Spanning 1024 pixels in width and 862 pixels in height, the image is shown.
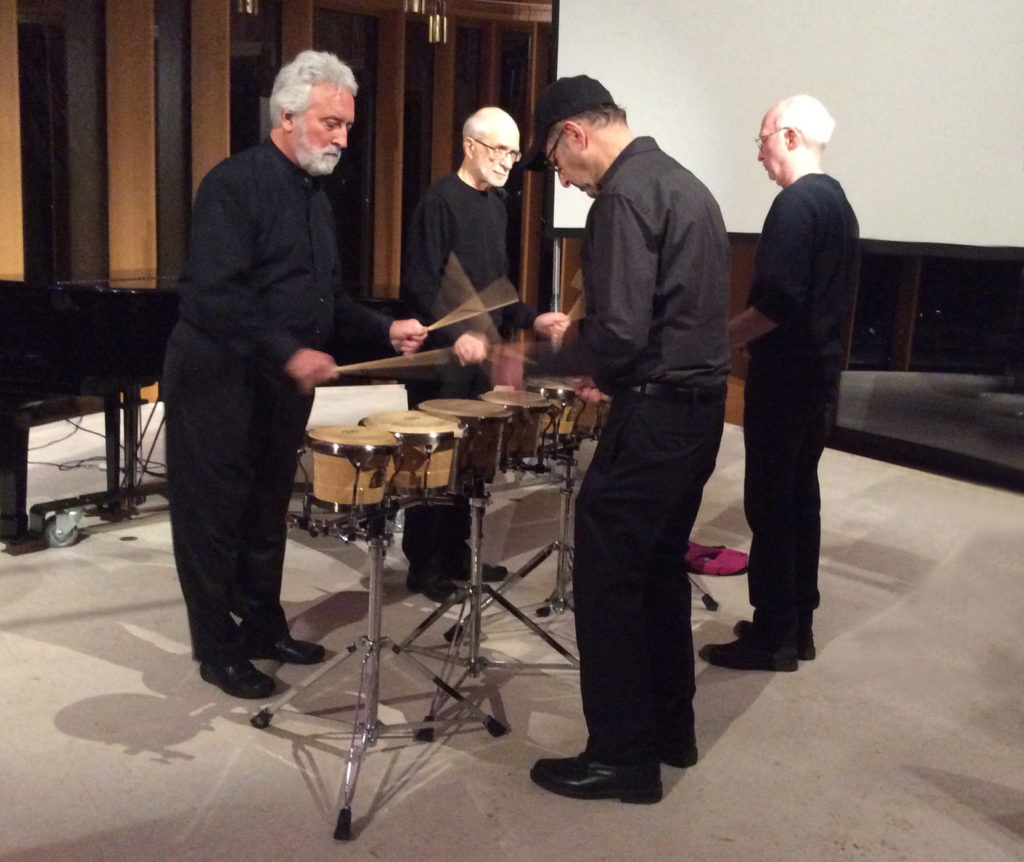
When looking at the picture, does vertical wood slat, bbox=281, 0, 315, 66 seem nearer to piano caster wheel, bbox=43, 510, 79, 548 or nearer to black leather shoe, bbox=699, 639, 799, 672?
piano caster wheel, bbox=43, 510, 79, 548

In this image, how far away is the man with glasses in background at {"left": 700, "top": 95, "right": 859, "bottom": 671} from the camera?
9.29 ft

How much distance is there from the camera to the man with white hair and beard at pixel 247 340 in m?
2.55

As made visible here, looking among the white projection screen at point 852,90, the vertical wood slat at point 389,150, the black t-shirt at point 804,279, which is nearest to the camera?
the black t-shirt at point 804,279

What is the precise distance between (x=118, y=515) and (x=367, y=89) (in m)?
4.52

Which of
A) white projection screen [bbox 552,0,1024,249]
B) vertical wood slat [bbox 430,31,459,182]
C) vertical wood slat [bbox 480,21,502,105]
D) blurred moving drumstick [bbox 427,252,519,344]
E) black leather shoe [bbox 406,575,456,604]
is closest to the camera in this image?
blurred moving drumstick [bbox 427,252,519,344]

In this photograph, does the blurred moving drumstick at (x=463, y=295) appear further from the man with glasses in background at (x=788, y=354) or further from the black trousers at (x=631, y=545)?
the black trousers at (x=631, y=545)

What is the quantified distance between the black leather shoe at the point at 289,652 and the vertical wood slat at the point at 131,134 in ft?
13.1

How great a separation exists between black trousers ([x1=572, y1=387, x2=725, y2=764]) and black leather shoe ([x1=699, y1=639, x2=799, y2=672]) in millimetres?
782

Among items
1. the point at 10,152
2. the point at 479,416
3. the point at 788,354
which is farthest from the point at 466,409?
the point at 10,152

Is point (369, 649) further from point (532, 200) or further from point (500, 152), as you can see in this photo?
point (532, 200)

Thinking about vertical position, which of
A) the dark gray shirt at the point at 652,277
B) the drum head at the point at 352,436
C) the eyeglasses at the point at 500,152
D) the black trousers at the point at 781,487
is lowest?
the black trousers at the point at 781,487

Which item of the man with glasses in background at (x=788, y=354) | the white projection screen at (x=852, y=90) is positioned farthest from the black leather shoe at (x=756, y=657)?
the white projection screen at (x=852, y=90)

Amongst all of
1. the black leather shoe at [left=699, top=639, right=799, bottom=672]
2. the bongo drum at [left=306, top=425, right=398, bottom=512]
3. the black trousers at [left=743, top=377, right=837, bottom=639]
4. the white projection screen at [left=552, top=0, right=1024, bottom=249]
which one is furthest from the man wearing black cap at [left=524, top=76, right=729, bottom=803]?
the white projection screen at [left=552, top=0, right=1024, bottom=249]

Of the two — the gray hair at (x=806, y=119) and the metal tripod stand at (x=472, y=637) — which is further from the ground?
the gray hair at (x=806, y=119)
